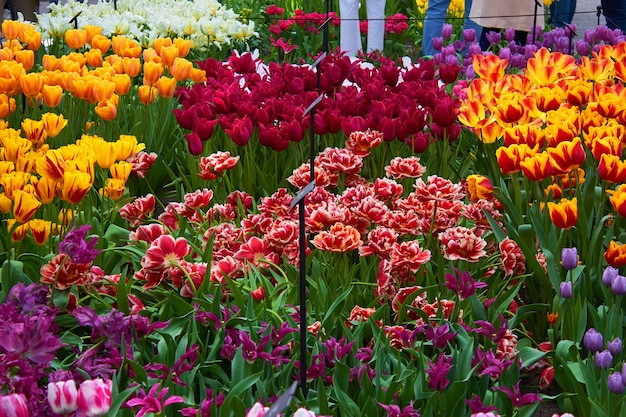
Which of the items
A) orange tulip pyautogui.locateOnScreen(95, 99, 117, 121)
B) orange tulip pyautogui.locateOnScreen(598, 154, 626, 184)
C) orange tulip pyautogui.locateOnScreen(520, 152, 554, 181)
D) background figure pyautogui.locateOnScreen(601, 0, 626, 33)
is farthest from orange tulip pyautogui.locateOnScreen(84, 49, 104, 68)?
background figure pyautogui.locateOnScreen(601, 0, 626, 33)

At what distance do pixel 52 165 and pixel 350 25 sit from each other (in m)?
4.03

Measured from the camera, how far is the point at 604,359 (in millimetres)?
1939

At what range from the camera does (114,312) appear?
212 centimetres

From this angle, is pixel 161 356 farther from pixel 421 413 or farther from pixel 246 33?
pixel 246 33

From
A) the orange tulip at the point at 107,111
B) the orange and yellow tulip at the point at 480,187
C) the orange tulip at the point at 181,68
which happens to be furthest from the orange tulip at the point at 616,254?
the orange tulip at the point at 181,68

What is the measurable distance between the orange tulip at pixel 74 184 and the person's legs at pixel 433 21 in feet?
14.3

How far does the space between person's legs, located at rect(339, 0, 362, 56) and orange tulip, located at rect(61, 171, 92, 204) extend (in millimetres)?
3720

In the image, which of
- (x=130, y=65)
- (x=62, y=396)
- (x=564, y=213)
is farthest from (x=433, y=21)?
(x=62, y=396)

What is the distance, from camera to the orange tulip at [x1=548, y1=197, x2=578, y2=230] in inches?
88.9

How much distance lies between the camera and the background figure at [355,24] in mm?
5980

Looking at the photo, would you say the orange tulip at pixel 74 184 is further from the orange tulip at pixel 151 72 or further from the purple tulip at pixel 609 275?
the orange tulip at pixel 151 72

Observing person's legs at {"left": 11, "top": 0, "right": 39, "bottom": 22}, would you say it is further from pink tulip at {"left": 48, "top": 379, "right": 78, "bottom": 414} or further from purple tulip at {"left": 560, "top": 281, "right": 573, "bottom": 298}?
pink tulip at {"left": 48, "top": 379, "right": 78, "bottom": 414}

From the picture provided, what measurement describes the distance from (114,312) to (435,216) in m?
0.94

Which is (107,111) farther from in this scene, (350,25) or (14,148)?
(350,25)
